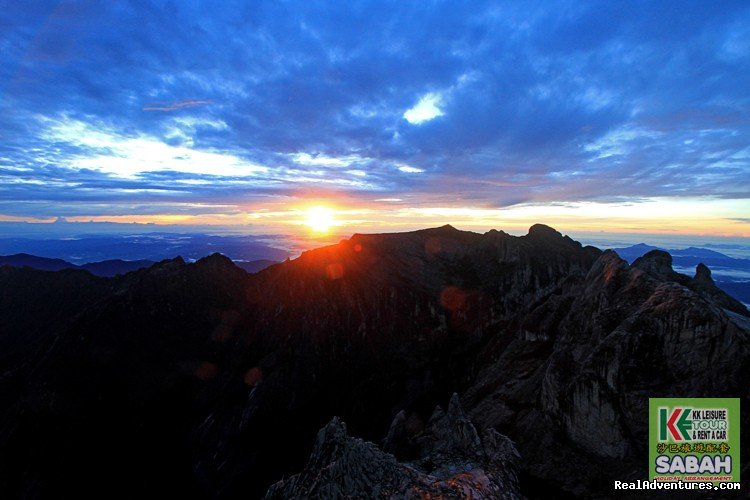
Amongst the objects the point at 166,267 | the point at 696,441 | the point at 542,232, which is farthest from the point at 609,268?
the point at 166,267

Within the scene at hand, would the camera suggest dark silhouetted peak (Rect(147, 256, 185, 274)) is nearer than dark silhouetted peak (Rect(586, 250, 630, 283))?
No

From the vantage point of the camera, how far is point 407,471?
2461 centimetres

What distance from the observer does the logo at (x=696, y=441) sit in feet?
85.9

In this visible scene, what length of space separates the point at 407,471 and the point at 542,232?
11239cm

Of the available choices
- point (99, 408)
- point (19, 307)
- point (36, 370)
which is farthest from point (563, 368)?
point (19, 307)

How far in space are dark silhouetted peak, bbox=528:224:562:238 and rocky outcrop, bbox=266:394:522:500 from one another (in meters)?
98.9

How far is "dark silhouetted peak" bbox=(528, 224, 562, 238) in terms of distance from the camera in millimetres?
118875

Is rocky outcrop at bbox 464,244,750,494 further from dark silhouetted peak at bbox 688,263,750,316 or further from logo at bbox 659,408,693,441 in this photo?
dark silhouetted peak at bbox 688,263,750,316

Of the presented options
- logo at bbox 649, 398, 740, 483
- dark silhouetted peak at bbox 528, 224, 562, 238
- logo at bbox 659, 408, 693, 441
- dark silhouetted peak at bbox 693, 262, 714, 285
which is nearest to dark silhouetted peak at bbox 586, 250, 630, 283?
logo at bbox 649, 398, 740, 483

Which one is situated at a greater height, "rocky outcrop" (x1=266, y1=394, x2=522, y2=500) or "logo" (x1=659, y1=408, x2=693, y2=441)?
"logo" (x1=659, y1=408, x2=693, y2=441)

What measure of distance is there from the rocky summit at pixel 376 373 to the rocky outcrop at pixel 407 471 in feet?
0.56

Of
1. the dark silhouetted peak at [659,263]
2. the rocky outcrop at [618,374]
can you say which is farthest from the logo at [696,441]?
the dark silhouetted peak at [659,263]

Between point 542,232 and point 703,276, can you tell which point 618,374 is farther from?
point 542,232

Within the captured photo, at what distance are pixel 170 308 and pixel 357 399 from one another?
72.3 metres
